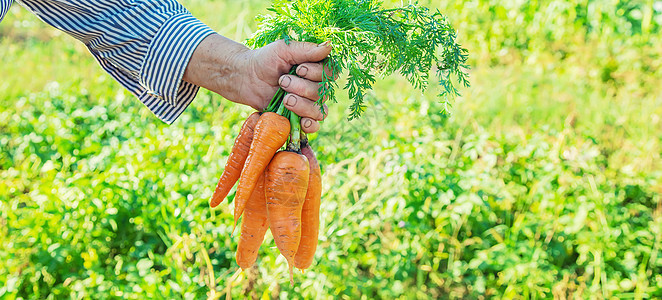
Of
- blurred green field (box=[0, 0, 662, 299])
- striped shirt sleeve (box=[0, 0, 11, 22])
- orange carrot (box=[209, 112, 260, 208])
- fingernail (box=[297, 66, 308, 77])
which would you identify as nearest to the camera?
striped shirt sleeve (box=[0, 0, 11, 22])

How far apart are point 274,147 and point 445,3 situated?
477 centimetres

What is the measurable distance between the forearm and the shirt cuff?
0.10ft

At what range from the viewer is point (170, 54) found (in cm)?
165

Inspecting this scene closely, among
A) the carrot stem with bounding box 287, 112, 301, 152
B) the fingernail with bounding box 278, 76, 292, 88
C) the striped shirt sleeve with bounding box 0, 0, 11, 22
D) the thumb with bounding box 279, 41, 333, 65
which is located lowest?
the carrot stem with bounding box 287, 112, 301, 152

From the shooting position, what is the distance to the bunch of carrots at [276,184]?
1.60m

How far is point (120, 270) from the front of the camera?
2348mm

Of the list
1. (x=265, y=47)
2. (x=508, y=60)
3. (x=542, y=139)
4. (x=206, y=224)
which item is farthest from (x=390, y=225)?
(x=508, y=60)

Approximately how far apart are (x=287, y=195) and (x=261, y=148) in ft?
0.57

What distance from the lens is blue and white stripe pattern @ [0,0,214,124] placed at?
62.9 inches

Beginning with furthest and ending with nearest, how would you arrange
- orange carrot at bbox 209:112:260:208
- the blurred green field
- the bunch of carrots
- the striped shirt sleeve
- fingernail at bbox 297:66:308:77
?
the blurred green field → orange carrot at bbox 209:112:260:208 → the bunch of carrots → fingernail at bbox 297:66:308:77 → the striped shirt sleeve

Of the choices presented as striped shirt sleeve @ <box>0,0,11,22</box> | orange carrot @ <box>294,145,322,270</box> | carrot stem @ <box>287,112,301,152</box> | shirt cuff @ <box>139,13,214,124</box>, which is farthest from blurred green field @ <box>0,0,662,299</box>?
striped shirt sleeve @ <box>0,0,11,22</box>

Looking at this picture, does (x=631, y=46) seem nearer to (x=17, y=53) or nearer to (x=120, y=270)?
(x=120, y=270)

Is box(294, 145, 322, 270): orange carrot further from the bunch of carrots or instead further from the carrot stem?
the carrot stem

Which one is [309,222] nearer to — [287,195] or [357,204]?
[287,195]
